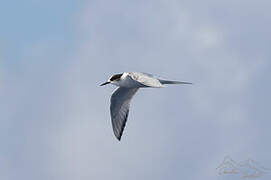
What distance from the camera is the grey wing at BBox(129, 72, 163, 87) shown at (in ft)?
93.5

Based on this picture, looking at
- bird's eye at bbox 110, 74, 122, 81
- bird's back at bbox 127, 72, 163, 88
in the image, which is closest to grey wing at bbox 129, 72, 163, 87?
bird's back at bbox 127, 72, 163, 88

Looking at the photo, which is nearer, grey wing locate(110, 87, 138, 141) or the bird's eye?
the bird's eye

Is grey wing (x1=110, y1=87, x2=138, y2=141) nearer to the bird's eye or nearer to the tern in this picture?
the tern

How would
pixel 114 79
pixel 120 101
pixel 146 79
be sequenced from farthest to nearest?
pixel 120 101
pixel 114 79
pixel 146 79

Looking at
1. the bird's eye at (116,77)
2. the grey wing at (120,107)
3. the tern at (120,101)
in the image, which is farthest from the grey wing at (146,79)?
the grey wing at (120,107)

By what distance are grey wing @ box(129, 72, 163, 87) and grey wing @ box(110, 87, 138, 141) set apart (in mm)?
3816

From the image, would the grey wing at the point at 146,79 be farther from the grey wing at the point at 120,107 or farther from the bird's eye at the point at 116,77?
the grey wing at the point at 120,107

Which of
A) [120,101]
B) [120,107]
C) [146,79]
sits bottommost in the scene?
[120,107]

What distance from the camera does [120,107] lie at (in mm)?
35656

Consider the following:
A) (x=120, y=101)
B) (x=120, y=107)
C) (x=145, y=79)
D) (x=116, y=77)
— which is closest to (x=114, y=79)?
(x=116, y=77)

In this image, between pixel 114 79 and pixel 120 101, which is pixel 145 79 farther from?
pixel 120 101

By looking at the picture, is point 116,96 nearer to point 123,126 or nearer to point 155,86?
point 123,126

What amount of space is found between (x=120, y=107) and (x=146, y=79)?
6.37 meters

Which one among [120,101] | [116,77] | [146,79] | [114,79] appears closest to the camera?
[146,79]
